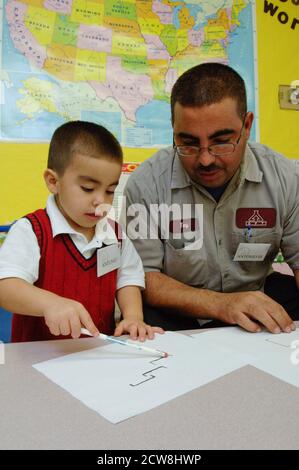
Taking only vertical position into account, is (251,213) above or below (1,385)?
above

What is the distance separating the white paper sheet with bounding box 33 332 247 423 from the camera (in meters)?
0.51

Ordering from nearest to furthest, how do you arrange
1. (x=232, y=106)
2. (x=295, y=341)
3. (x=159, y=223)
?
1. (x=295, y=341)
2. (x=232, y=106)
3. (x=159, y=223)

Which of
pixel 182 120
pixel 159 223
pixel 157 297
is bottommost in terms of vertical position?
pixel 157 297

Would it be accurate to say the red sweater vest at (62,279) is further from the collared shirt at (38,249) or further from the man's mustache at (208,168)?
the man's mustache at (208,168)

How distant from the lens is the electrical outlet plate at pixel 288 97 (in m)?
2.03

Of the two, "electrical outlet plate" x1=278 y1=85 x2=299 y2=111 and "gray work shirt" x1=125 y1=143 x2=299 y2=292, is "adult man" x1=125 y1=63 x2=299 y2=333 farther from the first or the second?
"electrical outlet plate" x1=278 y1=85 x2=299 y2=111

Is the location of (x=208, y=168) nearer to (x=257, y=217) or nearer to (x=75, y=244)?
(x=257, y=217)

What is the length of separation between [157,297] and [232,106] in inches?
22.1

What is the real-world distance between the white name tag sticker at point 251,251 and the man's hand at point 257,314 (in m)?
0.36

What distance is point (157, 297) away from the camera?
113 cm

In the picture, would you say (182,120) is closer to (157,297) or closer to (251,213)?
(251,213)

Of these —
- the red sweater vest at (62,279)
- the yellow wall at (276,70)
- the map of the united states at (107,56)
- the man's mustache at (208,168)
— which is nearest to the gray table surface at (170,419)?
the red sweater vest at (62,279)

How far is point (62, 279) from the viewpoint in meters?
0.93

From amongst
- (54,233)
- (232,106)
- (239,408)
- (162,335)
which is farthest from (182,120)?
(239,408)
